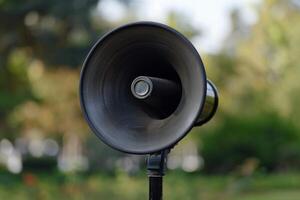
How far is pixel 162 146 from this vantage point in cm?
287

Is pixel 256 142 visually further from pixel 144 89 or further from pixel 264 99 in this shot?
pixel 144 89

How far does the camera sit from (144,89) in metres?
2.91

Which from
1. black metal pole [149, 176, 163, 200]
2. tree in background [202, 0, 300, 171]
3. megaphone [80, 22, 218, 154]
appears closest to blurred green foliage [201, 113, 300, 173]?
tree in background [202, 0, 300, 171]

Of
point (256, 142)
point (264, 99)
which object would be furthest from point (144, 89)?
point (264, 99)

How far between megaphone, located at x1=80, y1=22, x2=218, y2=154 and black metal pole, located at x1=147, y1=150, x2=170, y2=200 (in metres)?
0.05

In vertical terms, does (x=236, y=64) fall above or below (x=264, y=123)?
above

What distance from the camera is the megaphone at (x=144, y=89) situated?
2.89 meters

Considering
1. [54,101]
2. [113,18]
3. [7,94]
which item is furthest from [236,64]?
[7,94]

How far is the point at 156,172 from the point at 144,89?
1.13 ft

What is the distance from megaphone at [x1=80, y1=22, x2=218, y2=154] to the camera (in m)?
2.89

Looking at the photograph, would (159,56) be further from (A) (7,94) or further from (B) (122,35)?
(A) (7,94)

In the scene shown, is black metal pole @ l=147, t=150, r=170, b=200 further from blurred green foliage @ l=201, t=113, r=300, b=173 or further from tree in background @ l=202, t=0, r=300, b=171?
blurred green foliage @ l=201, t=113, r=300, b=173

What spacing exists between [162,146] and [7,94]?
19.6 meters

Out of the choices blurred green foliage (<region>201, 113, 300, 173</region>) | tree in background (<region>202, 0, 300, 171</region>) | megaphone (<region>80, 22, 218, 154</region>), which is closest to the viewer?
megaphone (<region>80, 22, 218, 154</region>)
